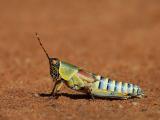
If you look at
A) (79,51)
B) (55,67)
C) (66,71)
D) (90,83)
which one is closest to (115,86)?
(90,83)

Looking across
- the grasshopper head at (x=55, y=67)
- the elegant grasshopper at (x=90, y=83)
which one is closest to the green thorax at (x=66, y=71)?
the elegant grasshopper at (x=90, y=83)

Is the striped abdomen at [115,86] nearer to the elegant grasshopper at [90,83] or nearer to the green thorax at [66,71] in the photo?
the elegant grasshopper at [90,83]

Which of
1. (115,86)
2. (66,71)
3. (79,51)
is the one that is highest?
(79,51)

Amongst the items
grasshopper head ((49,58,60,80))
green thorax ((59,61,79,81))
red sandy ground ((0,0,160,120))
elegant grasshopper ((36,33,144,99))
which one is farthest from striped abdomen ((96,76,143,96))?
grasshopper head ((49,58,60,80))

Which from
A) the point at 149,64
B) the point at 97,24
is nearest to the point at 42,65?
the point at 149,64

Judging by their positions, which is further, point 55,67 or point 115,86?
point 55,67

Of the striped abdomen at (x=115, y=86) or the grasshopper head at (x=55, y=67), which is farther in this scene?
the grasshopper head at (x=55, y=67)

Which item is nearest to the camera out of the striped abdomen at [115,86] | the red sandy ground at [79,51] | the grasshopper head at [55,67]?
the red sandy ground at [79,51]

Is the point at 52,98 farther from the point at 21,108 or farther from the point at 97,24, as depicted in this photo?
the point at 97,24

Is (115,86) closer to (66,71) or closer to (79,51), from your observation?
(66,71)
